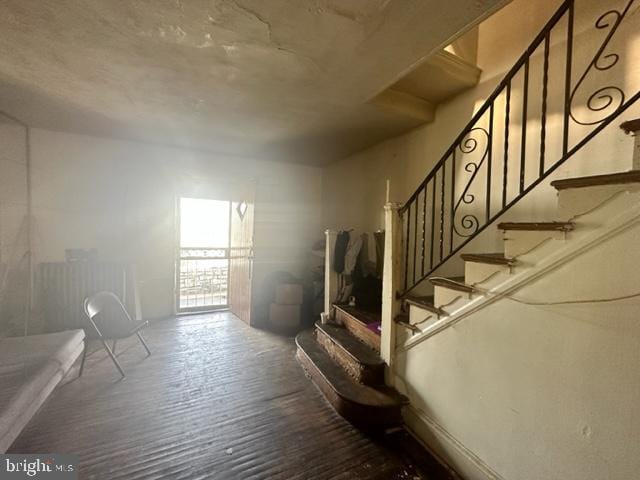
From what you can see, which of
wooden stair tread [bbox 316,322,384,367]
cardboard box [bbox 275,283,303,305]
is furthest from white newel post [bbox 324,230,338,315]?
cardboard box [bbox 275,283,303,305]

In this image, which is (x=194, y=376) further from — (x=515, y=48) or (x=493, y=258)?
(x=515, y=48)

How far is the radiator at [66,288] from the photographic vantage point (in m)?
3.24

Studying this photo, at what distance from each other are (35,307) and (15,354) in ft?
5.74

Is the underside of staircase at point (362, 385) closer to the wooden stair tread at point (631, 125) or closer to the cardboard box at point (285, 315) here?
the cardboard box at point (285, 315)

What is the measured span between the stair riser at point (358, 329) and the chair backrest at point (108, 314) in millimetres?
2228

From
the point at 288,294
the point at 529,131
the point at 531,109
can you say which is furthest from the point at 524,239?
the point at 288,294

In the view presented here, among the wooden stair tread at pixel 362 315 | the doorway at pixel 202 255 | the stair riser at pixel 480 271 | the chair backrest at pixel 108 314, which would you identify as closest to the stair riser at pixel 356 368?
the wooden stair tread at pixel 362 315

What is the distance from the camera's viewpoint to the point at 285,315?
12.6 feet

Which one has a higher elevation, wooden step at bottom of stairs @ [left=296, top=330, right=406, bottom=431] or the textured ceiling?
the textured ceiling

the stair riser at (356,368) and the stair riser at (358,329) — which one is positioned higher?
the stair riser at (358,329)

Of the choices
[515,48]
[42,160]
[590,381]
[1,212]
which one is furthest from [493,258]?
[42,160]

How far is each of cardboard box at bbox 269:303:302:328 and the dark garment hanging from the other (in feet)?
3.20

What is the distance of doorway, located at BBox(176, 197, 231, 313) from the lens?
4449 mm

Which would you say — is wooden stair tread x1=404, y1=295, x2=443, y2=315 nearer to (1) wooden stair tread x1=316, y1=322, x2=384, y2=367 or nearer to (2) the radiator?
(1) wooden stair tread x1=316, y1=322, x2=384, y2=367
